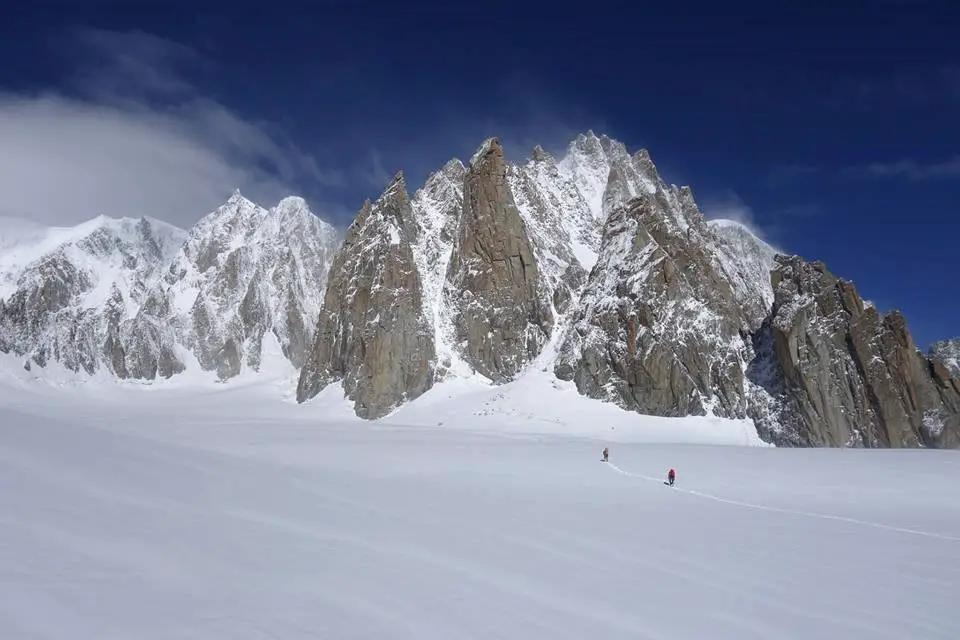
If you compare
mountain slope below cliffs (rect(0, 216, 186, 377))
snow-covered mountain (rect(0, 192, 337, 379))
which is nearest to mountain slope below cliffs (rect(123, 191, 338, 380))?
snow-covered mountain (rect(0, 192, 337, 379))

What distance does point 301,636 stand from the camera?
25.0ft

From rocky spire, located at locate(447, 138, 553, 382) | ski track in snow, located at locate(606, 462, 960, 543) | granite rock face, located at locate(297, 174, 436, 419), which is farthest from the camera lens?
rocky spire, located at locate(447, 138, 553, 382)

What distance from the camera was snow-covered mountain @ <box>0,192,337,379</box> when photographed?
148125 mm

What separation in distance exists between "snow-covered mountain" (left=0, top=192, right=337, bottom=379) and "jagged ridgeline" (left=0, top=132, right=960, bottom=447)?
0.52m

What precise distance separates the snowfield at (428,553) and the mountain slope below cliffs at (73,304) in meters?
141

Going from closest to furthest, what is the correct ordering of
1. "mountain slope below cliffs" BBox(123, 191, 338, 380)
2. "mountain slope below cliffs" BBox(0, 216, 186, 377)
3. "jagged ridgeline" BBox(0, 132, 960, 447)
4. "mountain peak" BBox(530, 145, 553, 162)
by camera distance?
1. "jagged ridgeline" BBox(0, 132, 960, 447)
2. "mountain peak" BBox(530, 145, 553, 162)
3. "mountain slope below cliffs" BBox(0, 216, 186, 377)
4. "mountain slope below cliffs" BBox(123, 191, 338, 380)

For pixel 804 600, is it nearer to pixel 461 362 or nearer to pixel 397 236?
pixel 461 362

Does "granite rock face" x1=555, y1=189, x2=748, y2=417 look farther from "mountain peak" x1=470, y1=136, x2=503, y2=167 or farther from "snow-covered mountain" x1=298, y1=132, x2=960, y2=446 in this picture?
"mountain peak" x1=470, y1=136, x2=503, y2=167

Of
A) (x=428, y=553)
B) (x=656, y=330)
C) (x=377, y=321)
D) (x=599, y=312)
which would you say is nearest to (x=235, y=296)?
(x=377, y=321)

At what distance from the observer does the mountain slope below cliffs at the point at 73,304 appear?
147250 mm

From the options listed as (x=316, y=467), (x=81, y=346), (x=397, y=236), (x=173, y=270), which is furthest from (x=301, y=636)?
(x=173, y=270)

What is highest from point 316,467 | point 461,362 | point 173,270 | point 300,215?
point 300,215

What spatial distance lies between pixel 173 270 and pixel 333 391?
86.6 metres

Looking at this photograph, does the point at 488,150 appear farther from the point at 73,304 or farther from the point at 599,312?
the point at 73,304
